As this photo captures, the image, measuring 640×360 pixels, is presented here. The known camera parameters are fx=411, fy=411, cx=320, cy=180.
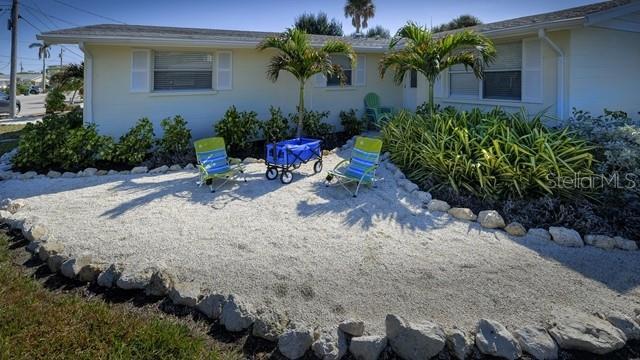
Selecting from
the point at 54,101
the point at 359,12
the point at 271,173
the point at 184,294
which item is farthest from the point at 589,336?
the point at 359,12

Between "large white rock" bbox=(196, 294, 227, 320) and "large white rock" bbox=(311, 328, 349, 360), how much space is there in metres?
0.89

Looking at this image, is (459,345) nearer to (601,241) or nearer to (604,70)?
(601,241)

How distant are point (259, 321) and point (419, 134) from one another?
611 centimetres

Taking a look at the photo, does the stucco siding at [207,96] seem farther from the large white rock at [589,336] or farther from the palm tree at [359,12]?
the palm tree at [359,12]

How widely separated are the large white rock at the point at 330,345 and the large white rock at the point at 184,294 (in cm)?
120

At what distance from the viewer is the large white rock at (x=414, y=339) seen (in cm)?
291

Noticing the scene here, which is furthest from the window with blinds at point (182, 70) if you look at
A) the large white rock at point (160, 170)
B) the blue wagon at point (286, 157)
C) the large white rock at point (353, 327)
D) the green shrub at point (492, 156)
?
the large white rock at point (353, 327)

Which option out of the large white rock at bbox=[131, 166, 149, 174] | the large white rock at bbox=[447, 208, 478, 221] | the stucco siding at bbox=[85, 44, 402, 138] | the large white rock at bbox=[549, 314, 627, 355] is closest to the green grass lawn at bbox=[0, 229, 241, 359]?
the large white rock at bbox=[549, 314, 627, 355]

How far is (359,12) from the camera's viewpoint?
33688 millimetres

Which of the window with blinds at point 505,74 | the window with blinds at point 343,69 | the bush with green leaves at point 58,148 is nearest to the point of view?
the bush with green leaves at point 58,148

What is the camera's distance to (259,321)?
Result: 3.18m

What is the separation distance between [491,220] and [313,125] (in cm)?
643

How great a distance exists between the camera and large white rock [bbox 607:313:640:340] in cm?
319

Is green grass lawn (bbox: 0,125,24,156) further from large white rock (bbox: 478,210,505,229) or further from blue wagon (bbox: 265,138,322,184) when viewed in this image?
large white rock (bbox: 478,210,505,229)
